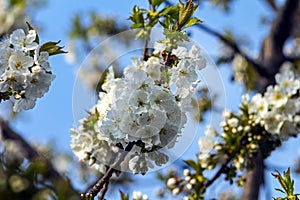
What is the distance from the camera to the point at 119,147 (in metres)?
2.04

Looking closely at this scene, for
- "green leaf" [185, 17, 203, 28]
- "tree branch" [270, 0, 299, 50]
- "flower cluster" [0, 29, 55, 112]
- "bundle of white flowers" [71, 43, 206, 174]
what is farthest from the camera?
"tree branch" [270, 0, 299, 50]

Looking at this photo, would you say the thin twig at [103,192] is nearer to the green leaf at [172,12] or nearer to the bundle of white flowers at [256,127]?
the green leaf at [172,12]

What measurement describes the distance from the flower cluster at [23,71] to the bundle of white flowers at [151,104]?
246 mm

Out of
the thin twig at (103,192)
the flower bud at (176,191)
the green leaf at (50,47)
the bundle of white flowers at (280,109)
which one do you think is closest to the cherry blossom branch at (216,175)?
the flower bud at (176,191)

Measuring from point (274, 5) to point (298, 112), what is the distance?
263 cm

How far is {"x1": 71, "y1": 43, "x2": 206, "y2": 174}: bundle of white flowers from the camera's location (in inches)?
71.5

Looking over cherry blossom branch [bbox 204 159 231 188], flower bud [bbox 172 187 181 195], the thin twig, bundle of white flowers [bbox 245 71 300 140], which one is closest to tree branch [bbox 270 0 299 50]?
bundle of white flowers [bbox 245 71 300 140]

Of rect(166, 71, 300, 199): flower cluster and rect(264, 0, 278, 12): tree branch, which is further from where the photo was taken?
rect(264, 0, 278, 12): tree branch

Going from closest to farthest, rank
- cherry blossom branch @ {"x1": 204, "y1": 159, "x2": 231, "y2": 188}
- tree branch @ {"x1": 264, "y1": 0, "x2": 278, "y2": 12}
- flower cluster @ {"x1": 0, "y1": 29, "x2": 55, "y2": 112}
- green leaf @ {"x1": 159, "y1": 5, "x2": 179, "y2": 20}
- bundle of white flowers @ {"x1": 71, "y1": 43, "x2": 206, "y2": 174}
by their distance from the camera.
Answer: flower cluster @ {"x1": 0, "y1": 29, "x2": 55, "y2": 112} → bundle of white flowers @ {"x1": 71, "y1": 43, "x2": 206, "y2": 174} → green leaf @ {"x1": 159, "y1": 5, "x2": 179, "y2": 20} → cherry blossom branch @ {"x1": 204, "y1": 159, "x2": 231, "y2": 188} → tree branch @ {"x1": 264, "y1": 0, "x2": 278, "y2": 12}

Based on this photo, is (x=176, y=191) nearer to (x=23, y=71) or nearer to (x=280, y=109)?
(x=280, y=109)

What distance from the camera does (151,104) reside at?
5.90ft

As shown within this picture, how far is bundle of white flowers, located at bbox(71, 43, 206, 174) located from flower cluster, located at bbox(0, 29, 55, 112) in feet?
0.81

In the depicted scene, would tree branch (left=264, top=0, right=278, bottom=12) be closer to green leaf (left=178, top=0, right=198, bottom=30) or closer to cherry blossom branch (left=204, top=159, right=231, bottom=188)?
cherry blossom branch (left=204, top=159, right=231, bottom=188)

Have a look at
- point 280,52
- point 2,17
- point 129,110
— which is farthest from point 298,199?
point 2,17
